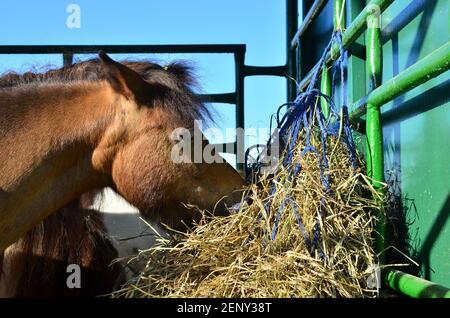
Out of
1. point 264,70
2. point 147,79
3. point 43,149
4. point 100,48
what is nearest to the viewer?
point 43,149

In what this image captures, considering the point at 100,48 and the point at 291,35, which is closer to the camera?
the point at 100,48

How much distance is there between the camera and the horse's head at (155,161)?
7.89 feet

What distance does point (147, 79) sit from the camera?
2.56 metres

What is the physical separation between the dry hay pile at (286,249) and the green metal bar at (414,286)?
9cm

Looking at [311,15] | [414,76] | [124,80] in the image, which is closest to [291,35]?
[311,15]

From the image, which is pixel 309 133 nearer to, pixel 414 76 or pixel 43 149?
pixel 414 76

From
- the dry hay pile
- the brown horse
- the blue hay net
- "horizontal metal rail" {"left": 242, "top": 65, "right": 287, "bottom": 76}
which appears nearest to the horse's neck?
the brown horse

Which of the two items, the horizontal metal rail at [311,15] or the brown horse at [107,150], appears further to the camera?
the horizontal metal rail at [311,15]

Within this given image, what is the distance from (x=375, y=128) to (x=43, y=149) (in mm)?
1406

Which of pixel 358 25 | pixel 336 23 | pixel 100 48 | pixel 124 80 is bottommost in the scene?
pixel 124 80

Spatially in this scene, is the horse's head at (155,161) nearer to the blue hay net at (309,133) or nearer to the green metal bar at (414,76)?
the blue hay net at (309,133)

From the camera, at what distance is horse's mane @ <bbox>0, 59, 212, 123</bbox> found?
2.50 meters

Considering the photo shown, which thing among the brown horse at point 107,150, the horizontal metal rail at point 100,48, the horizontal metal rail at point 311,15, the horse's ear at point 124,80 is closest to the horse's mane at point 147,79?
the brown horse at point 107,150
